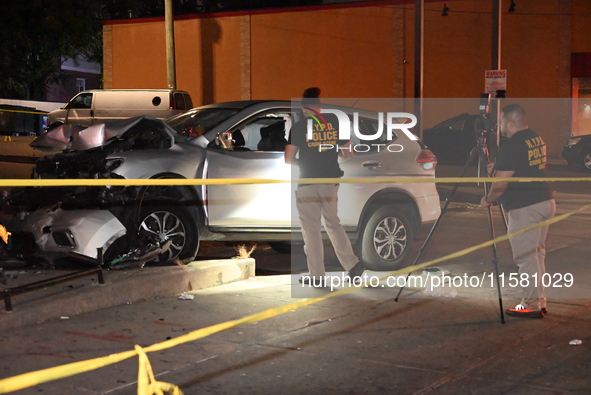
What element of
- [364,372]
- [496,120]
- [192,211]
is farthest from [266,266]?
[496,120]

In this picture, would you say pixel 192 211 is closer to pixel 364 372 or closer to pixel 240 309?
pixel 240 309

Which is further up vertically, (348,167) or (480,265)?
(348,167)

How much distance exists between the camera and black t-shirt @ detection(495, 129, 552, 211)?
7012 millimetres

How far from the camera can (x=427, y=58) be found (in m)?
28.5

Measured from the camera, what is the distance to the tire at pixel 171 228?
8.30 meters

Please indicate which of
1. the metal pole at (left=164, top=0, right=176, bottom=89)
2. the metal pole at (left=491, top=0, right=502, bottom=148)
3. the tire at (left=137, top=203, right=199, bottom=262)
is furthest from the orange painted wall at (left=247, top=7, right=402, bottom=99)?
the tire at (left=137, top=203, right=199, bottom=262)

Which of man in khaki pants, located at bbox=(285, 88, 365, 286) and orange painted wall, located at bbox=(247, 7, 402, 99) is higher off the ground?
orange painted wall, located at bbox=(247, 7, 402, 99)

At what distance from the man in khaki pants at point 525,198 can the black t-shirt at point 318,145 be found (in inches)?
67.9

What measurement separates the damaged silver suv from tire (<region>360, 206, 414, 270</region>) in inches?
0.4

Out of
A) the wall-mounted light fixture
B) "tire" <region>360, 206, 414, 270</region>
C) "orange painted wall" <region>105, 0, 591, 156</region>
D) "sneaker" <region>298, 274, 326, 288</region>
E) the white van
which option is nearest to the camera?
"sneaker" <region>298, 274, 326, 288</region>

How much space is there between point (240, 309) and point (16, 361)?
2169 mm

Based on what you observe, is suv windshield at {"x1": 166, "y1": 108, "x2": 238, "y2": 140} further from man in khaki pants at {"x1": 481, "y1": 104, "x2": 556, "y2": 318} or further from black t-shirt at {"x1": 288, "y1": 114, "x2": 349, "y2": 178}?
man in khaki pants at {"x1": 481, "y1": 104, "x2": 556, "y2": 318}

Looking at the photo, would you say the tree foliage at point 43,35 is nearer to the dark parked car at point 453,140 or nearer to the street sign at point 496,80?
the dark parked car at point 453,140

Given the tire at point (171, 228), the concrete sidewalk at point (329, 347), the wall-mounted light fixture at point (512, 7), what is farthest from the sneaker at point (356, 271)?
the wall-mounted light fixture at point (512, 7)
